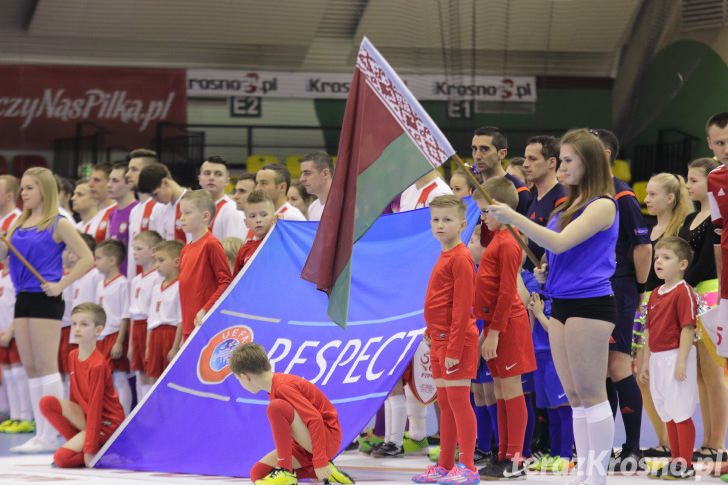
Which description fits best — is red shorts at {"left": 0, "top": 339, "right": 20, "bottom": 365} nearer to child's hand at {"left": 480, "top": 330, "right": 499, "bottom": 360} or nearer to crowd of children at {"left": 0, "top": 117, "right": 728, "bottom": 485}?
crowd of children at {"left": 0, "top": 117, "right": 728, "bottom": 485}

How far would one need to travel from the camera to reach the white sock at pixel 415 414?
21.3 ft

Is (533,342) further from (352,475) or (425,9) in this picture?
(425,9)

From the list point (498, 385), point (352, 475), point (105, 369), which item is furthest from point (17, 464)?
point (498, 385)

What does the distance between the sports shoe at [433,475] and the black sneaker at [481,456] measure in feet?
2.36

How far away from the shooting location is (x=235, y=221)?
7.58 meters

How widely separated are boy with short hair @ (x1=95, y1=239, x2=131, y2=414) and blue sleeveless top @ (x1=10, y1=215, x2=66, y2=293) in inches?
21.0

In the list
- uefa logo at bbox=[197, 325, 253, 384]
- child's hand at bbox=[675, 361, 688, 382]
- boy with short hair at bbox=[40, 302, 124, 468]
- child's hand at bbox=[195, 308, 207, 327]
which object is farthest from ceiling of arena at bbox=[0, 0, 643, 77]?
child's hand at bbox=[675, 361, 688, 382]

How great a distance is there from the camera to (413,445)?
659cm

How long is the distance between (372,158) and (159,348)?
9.16 ft

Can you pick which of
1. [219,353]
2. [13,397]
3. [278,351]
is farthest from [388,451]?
[13,397]

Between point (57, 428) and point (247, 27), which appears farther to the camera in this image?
point (247, 27)

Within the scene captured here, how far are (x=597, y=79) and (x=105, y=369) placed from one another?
430 inches

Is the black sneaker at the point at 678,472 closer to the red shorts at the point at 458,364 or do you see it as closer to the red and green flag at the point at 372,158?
the red shorts at the point at 458,364

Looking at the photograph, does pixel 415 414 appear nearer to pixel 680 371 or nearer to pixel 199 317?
pixel 199 317
